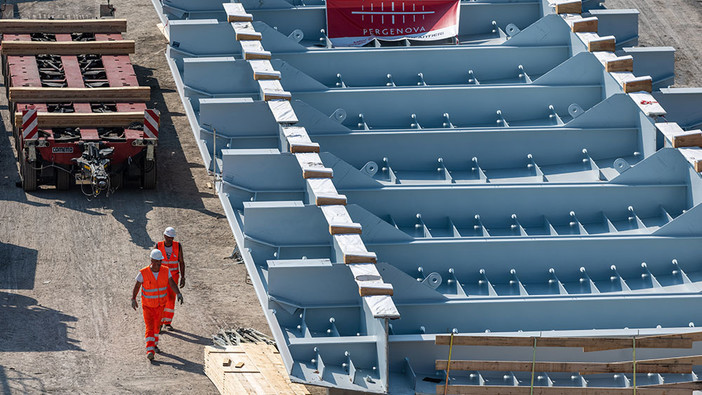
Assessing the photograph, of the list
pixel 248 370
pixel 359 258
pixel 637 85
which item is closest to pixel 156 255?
pixel 248 370

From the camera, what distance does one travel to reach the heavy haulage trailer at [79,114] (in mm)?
17938

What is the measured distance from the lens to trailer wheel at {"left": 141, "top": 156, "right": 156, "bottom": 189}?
18344 millimetres

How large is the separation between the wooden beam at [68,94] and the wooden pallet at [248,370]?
7267 millimetres

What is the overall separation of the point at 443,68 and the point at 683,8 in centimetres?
1355

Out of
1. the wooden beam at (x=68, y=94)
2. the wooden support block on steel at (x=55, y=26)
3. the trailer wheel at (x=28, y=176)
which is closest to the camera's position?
the trailer wheel at (x=28, y=176)

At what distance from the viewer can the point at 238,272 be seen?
52.6 ft

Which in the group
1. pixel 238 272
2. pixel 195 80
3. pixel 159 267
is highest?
pixel 195 80

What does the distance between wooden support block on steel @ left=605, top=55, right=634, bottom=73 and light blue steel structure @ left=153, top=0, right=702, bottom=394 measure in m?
0.14

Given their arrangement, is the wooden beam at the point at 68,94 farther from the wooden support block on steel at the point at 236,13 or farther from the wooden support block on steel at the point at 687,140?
the wooden support block on steel at the point at 687,140

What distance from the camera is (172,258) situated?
1428 centimetres

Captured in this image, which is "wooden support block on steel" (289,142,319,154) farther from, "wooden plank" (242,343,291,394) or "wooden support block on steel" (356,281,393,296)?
"wooden support block on steel" (356,281,393,296)

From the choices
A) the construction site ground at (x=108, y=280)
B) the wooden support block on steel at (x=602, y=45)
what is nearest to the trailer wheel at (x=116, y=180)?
the construction site ground at (x=108, y=280)

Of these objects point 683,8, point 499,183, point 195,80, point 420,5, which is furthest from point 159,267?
point 683,8

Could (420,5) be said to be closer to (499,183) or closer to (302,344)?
(499,183)
